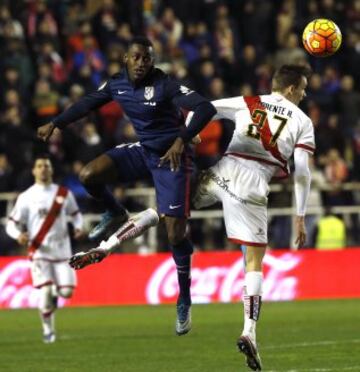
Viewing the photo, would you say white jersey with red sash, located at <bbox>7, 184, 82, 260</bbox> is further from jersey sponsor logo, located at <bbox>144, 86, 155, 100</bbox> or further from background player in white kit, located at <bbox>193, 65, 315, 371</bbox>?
background player in white kit, located at <bbox>193, 65, 315, 371</bbox>

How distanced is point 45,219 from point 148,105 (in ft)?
20.0

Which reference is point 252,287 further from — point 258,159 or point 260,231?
point 258,159

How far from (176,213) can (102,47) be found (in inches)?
526

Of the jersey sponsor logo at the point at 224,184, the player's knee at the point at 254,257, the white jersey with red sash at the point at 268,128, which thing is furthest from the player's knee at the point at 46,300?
the white jersey with red sash at the point at 268,128

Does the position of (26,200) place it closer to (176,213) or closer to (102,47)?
(176,213)

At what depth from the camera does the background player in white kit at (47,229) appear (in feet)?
65.8

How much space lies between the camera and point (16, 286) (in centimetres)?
2489

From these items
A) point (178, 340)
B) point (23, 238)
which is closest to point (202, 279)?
point (23, 238)

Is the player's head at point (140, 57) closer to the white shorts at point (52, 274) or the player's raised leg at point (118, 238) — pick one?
the player's raised leg at point (118, 238)

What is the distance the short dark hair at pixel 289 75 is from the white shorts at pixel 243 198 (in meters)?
0.80

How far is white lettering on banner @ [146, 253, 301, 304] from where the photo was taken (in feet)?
81.9

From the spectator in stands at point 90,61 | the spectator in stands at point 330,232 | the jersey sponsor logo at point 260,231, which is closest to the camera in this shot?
the jersey sponsor logo at point 260,231

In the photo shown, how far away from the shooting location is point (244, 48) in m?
28.6

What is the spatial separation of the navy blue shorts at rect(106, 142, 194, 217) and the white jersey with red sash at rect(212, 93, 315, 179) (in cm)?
72
